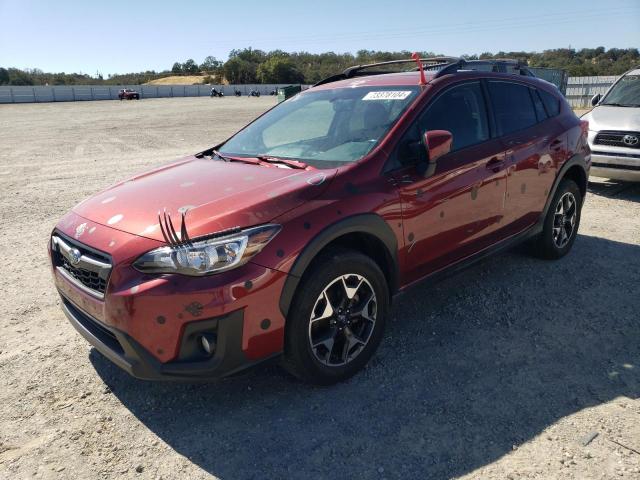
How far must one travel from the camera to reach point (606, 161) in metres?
7.42

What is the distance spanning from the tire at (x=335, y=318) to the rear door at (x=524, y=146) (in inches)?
66.9

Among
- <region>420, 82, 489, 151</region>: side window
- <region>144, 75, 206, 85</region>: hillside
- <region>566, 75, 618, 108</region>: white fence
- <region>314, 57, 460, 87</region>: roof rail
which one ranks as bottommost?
<region>420, 82, 489, 151</region>: side window

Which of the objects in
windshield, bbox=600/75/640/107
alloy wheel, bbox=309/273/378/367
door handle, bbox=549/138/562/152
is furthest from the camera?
windshield, bbox=600/75/640/107

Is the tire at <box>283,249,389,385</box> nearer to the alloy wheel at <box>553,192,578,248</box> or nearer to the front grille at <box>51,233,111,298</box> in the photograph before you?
the front grille at <box>51,233,111,298</box>

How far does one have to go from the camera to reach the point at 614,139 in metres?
7.39

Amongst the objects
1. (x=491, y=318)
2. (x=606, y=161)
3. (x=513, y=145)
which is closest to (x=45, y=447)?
(x=491, y=318)

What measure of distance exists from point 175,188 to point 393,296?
5.17 ft

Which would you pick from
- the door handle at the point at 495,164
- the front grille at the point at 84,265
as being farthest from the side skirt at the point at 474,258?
the front grille at the point at 84,265

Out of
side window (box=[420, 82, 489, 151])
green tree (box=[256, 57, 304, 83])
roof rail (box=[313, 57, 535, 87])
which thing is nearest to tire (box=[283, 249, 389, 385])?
side window (box=[420, 82, 489, 151])

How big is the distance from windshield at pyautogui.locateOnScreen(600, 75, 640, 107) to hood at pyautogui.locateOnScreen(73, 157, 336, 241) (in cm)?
751

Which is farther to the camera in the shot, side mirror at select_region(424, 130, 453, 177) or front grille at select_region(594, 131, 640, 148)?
front grille at select_region(594, 131, 640, 148)

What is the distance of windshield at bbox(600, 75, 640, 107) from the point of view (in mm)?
8188

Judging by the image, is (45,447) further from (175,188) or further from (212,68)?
(212,68)

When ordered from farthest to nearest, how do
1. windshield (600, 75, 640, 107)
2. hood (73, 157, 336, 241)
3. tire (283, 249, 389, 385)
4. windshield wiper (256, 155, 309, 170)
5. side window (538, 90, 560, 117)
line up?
1. windshield (600, 75, 640, 107)
2. side window (538, 90, 560, 117)
3. windshield wiper (256, 155, 309, 170)
4. tire (283, 249, 389, 385)
5. hood (73, 157, 336, 241)
